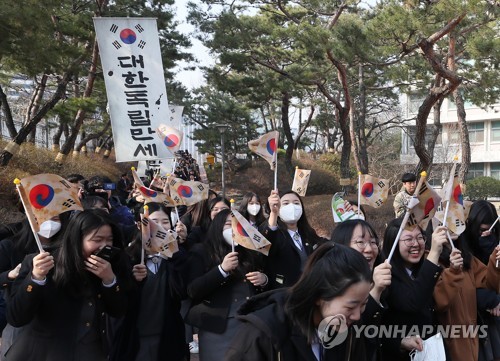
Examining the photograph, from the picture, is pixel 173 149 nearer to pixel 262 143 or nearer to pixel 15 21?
pixel 262 143

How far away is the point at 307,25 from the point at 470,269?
10.4m

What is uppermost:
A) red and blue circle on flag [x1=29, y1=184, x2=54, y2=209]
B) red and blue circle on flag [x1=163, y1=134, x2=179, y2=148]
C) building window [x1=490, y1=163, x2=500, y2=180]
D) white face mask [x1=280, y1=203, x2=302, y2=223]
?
building window [x1=490, y1=163, x2=500, y2=180]

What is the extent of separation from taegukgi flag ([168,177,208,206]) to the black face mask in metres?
2.95

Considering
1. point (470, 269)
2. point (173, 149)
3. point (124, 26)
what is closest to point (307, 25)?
point (124, 26)

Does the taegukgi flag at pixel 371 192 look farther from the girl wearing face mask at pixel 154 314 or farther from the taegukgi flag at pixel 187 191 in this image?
the girl wearing face mask at pixel 154 314

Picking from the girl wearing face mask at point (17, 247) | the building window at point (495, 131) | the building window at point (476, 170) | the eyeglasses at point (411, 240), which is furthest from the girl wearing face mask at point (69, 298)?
the building window at point (495, 131)

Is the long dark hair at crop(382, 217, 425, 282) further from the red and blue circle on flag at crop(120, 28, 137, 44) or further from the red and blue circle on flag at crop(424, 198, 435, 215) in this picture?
the red and blue circle on flag at crop(120, 28, 137, 44)

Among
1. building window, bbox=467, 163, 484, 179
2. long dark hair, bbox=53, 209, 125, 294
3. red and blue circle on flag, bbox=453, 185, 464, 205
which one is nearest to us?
long dark hair, bbox=53, 209, 125, 294

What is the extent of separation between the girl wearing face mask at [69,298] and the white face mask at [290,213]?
6.25 feet

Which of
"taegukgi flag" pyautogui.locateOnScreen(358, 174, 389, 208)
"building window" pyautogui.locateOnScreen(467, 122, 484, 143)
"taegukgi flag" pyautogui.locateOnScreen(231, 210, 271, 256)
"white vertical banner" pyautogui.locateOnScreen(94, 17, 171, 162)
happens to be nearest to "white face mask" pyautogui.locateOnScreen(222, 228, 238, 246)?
"taegukgi flag" pyautogui.locateOnScreen(231, 210, 271, 256)

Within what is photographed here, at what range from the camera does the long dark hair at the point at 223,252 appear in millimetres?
Result: 3652

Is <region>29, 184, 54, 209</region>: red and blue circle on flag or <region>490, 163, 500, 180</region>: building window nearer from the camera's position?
<region>29, 184, 54, 209</region>: red and blue circle on flag

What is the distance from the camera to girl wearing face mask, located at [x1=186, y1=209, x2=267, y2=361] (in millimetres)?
3457

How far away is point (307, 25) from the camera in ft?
42.9
